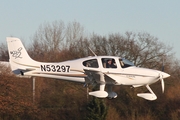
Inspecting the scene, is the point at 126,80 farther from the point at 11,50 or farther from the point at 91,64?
the point at 11,50

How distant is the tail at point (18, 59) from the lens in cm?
2464

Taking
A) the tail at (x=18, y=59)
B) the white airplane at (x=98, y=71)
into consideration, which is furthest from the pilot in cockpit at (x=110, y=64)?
the tail at (x=18, y=59)

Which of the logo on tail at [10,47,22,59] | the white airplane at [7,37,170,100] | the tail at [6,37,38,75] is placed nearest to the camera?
the white airplane at [7,37,170,100]

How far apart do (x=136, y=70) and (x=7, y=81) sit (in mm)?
19984

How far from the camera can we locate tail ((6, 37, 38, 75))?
80.8 feet

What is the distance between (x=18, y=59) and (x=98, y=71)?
171 inches

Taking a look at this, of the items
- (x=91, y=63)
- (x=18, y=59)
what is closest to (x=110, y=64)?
(x=91, y=63)

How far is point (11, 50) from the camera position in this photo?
82.7ft

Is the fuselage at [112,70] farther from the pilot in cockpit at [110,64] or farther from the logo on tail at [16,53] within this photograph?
the logo on tail at [16,53]

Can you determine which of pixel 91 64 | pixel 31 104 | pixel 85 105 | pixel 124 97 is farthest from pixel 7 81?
pixel 91 64

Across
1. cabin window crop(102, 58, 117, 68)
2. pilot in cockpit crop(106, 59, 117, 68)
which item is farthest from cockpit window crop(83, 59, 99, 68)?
pilot in cockpit crop(106, 59, 117, 68)

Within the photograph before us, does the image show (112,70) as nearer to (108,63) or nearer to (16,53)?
(108,63)

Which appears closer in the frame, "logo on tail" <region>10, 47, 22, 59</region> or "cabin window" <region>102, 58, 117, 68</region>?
"cabin window" <region>102, 58, 117, 68</region>

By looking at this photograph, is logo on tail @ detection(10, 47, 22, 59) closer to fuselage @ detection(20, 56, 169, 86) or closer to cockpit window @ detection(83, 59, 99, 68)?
fuselage @ detection(20, 56, 169, 86)
